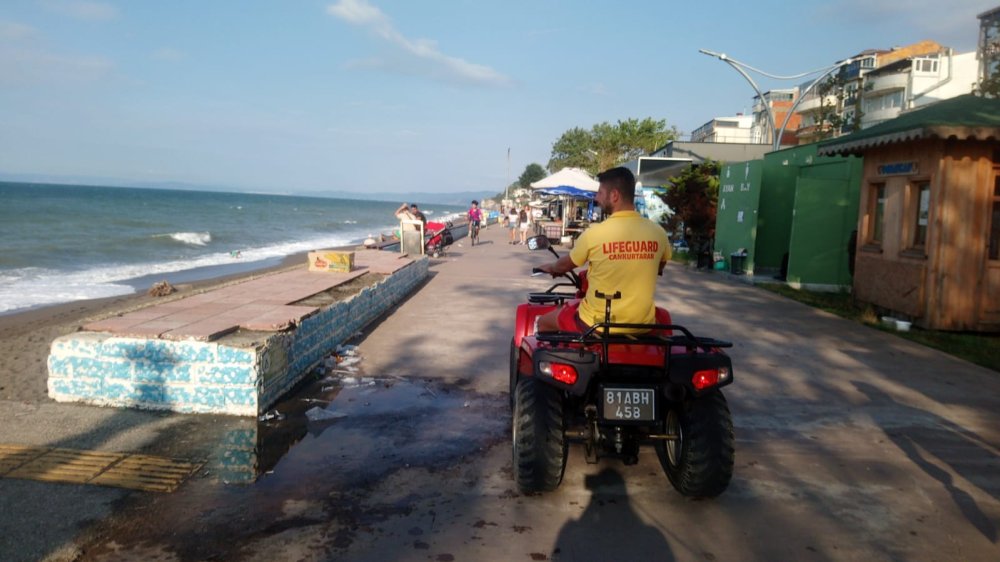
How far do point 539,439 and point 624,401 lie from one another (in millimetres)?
564

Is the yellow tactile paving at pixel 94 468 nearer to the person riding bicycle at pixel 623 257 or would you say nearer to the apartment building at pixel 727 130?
the person riding bicycle at pixel 623 257

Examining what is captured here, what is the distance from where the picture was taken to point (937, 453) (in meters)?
5.23

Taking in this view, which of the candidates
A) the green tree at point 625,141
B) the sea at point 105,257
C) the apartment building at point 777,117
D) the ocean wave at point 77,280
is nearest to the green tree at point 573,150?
the green tree at point 625,141

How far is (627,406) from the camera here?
3.85 metres

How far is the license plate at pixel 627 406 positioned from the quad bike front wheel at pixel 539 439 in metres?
0.37

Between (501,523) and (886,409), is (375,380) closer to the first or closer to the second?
(501,523)

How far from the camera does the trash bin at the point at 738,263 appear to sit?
16875mm

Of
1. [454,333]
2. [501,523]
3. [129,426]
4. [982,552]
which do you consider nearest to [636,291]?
[501,523]

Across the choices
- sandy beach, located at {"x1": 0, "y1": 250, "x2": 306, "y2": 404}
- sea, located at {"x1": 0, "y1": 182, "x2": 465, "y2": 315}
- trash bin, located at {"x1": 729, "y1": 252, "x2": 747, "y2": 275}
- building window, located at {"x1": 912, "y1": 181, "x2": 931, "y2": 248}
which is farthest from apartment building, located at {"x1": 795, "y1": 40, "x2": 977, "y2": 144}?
sandy beach, located at {"x1": 0, "y1": 250, "x2": 306, "y2": 404}

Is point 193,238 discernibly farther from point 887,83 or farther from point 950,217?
point 887,83

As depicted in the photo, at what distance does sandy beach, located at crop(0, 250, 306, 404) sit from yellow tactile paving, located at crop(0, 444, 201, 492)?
1.52m

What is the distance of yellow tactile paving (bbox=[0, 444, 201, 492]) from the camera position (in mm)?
4297

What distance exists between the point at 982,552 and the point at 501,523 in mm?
2588

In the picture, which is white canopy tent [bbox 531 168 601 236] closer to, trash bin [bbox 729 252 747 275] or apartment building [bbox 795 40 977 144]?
trash bin [bbox 729 252 747 275]
